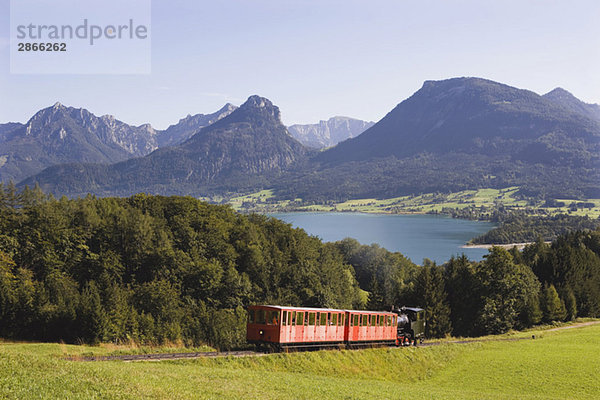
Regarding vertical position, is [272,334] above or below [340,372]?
above

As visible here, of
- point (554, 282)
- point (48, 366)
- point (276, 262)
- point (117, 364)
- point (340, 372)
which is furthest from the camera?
point (554, 282)

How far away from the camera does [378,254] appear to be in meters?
100

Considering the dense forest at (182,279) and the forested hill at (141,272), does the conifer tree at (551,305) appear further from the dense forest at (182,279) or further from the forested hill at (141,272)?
the forested hill at (141,272)

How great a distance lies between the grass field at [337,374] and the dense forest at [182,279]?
10805 mm

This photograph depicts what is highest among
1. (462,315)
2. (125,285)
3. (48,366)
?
(48,366)

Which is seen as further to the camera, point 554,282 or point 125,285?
point 554,282

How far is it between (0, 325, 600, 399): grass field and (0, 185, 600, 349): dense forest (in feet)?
35.4

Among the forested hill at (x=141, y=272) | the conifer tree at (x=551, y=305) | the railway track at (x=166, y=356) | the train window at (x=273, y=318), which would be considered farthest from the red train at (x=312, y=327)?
the conifer tree at (x=551, y=305)

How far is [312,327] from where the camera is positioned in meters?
28.1

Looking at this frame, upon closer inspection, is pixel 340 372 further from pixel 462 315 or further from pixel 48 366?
pixel 462 315

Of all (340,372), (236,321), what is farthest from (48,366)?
(236,321)

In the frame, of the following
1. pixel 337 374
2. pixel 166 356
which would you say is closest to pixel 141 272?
pixel 166 356

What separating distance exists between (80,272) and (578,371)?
154ft

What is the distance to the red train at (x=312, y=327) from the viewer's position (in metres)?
26.5
